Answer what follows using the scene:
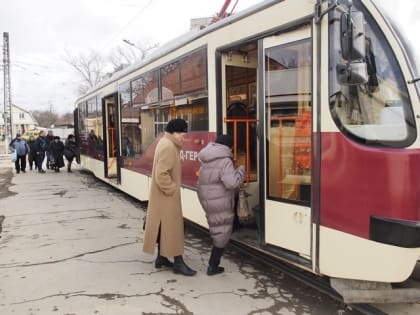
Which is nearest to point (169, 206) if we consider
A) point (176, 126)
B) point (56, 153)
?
point (176, 126)

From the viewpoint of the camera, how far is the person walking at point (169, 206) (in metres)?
4.51

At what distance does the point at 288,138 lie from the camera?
399 centimetres

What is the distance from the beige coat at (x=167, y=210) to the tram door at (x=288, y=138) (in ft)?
3.39

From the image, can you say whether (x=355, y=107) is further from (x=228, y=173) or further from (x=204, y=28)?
(x=204, y=28)

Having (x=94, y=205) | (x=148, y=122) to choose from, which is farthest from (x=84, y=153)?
(x=148, y=122)

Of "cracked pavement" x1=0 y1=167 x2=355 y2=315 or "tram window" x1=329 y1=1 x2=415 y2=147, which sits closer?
"tram window" x1=329 y1=1 x2=415 y2=147

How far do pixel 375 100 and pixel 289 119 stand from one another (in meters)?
0.95

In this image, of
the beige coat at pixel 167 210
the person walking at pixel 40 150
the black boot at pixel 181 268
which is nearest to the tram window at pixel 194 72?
the beige coat at pixel 167 210

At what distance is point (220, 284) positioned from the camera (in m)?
4.41

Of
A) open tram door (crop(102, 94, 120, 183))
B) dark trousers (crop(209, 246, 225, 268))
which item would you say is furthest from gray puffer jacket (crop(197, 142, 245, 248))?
open tram door (crop(102, 94, 120, 183))

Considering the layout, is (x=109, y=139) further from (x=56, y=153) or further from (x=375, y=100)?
(x=375, y=100)

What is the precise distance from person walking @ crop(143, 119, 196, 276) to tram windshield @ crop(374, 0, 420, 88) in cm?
231

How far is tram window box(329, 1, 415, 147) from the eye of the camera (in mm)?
2988

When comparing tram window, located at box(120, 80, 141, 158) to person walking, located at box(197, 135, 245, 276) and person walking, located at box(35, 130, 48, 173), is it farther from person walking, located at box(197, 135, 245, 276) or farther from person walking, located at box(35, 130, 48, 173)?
person walking, located at box(35, 130, 48, 173)
